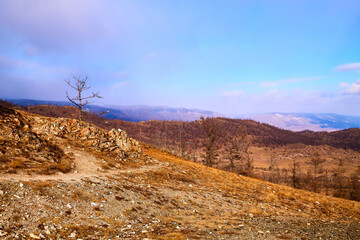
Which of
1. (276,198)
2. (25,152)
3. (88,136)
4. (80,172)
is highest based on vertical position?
(88,136)

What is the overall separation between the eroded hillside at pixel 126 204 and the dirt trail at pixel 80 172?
0.20 ft

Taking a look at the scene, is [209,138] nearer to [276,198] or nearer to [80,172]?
[276,198]

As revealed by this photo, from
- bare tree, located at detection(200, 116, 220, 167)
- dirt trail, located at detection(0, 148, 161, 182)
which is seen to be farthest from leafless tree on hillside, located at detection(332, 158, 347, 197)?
dirt trail, located at detection(0, 148, 161, 182)

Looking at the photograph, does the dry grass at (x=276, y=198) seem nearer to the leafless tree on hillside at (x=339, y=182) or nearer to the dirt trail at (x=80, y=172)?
the dirt trail at (x=80, y=172)

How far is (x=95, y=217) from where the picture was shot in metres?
10.7

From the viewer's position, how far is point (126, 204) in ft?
42.9

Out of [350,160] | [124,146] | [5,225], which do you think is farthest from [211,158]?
[350,160]

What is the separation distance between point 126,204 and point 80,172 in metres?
7.00

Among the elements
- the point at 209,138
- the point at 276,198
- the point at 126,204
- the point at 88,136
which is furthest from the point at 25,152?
the point at 209,138

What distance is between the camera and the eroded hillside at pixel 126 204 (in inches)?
373

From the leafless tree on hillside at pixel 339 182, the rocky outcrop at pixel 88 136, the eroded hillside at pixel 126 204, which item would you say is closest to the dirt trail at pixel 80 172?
the eroded hillside at pixel 126 204

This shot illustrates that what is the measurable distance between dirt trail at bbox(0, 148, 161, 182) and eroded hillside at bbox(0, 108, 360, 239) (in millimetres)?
62

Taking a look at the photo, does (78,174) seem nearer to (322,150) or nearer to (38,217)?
(38,217)

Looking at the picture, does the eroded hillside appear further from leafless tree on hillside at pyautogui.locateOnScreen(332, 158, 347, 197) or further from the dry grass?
leafless tree on hillside at pyautogui.locateOnScreen(332, 158, 347, 197)
